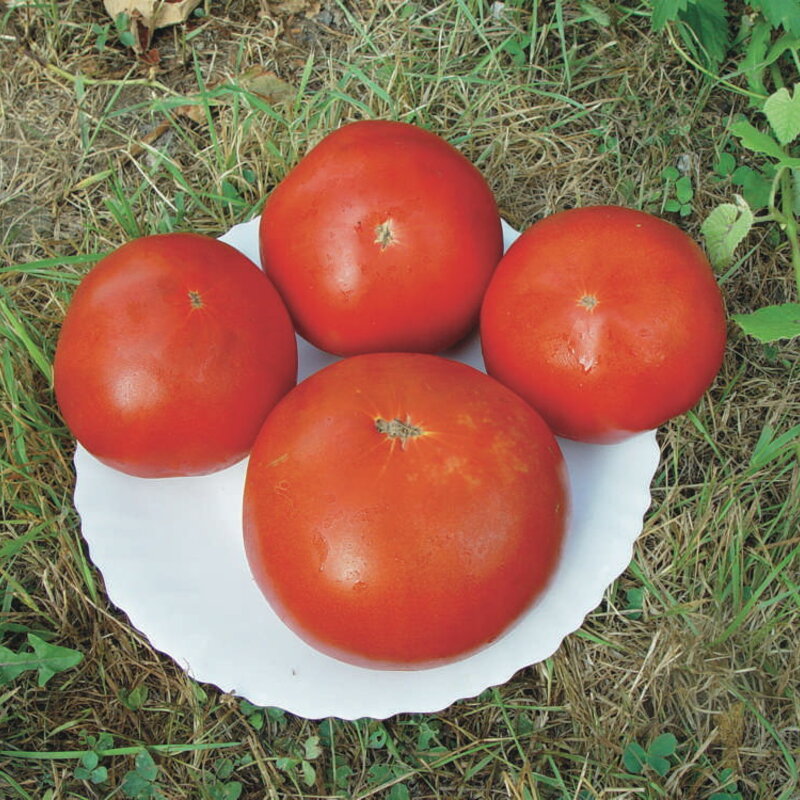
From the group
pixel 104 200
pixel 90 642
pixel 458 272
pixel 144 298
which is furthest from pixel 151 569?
pixel 104 200

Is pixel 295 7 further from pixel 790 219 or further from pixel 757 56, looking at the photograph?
pixel 790 219

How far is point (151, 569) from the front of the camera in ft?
4.26

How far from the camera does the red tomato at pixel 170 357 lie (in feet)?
3.88

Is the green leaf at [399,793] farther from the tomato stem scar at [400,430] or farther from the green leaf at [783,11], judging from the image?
the green leaf at [783,11]

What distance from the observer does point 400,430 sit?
3.55ft

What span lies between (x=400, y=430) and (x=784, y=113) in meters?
1.02

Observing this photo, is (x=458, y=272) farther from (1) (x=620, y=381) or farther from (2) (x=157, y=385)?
(2) (x=157, y=385)

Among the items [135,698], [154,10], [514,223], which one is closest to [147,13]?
[154,10]

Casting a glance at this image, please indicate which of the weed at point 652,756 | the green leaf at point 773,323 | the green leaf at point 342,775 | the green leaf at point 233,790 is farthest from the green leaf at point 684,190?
the green leaf at point 233,790

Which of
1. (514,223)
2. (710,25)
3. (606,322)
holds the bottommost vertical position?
(514,223)

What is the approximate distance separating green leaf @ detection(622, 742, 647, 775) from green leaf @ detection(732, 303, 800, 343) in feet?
2.11

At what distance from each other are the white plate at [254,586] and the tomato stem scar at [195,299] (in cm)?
30

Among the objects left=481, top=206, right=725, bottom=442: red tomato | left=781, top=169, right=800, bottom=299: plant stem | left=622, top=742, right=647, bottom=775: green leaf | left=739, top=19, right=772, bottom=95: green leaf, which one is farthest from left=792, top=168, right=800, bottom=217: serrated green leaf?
left=622, top=742, right=647, bottom=775: green leaf

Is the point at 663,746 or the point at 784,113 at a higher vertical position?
the point at 784,113
